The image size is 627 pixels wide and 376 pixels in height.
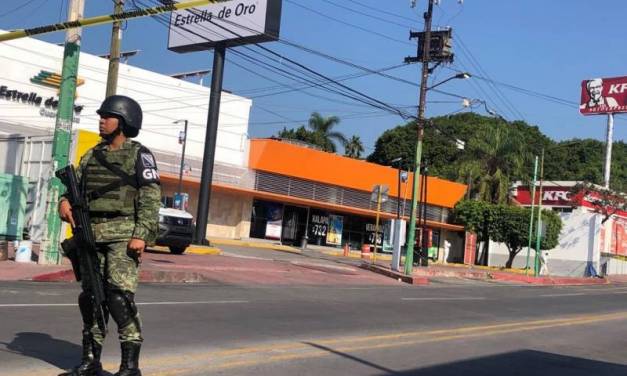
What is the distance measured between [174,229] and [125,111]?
17494mm

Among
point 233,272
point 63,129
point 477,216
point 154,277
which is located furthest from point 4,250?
point 477,216

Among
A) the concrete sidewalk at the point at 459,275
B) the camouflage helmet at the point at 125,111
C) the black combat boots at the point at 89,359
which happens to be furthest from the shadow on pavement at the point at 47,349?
the concrete sidewalk at the point at 459,275

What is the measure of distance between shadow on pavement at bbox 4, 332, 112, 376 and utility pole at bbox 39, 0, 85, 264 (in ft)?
24.8

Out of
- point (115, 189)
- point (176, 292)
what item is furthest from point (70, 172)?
point (176, 292)

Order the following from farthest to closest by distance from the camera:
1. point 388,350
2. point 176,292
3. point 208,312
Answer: point 176,292, point 208,312, point 388,350

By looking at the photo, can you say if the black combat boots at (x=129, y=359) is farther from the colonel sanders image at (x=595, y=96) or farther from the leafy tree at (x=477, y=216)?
the colonel sanders image at (x=595, y=96)

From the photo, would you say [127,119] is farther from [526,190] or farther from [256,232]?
[526,190]

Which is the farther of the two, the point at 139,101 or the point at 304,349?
the point at 139,101

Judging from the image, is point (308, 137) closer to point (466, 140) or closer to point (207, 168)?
point (466, 140)

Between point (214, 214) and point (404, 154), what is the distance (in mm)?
42446

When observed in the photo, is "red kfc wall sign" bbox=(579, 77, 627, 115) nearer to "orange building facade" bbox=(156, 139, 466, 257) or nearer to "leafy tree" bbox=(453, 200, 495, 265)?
"leafy tree" bbox=(453, 200, 495, 265)

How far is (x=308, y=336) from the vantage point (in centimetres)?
922

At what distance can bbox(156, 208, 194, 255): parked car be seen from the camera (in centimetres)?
2197

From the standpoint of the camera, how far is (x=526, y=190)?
2160 inches
